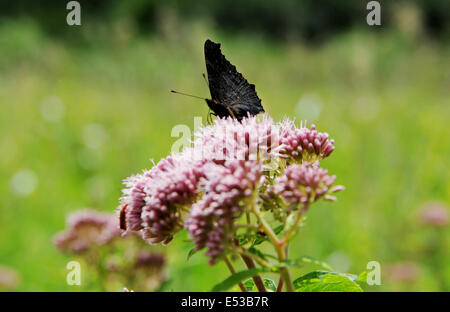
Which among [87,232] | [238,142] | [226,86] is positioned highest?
[226,86]

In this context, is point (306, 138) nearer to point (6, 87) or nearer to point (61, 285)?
point (61, 285)

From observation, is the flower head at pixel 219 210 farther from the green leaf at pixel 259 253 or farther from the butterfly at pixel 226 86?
the butterfly at pixel 226 86

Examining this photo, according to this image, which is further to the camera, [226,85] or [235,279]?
[226,85]

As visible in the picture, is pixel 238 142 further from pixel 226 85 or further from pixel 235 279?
pixel 226 85

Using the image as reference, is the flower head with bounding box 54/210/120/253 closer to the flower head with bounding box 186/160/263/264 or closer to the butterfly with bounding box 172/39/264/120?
the butterfly with bounding box 172/39/264/120

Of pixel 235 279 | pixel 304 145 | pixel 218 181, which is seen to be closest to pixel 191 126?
pixel 304 145

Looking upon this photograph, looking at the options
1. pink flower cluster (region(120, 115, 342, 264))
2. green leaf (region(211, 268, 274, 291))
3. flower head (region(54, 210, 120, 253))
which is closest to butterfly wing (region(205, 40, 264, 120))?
pink flower cluster (region(120, 115, 342, 264))

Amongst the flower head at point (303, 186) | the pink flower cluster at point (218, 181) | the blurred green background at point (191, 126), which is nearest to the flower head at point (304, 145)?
the pink flower cluster at point (218, 181)

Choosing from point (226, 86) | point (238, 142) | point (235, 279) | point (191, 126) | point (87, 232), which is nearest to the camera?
point (235, 279)
